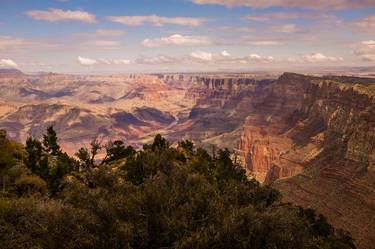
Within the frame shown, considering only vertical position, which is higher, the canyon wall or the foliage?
the foliage

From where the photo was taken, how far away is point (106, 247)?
24531 mm

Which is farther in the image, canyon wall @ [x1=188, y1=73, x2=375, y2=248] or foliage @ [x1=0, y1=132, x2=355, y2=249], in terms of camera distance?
canyon wall @ [x1=188, y1=73, x2=375, y2=248]

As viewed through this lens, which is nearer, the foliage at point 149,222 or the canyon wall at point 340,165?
the foliage at point 149,222

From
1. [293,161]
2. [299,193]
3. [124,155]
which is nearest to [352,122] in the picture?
[293,161]

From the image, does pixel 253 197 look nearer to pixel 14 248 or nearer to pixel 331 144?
pixel 14 248

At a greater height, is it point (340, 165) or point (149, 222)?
point (149, 222)

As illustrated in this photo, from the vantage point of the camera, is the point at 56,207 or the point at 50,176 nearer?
the point at 56,207

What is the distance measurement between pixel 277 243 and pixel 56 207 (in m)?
14.5

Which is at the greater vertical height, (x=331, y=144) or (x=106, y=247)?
(x=106, y=247)

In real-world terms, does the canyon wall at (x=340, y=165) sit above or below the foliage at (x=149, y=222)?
below

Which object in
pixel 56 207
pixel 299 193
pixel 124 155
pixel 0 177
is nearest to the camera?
pixel 56 207

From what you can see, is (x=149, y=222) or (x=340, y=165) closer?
(x=149, y=222)

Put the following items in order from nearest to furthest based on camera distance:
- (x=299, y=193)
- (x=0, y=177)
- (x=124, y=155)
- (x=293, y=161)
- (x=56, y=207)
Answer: (x=56, y=207) → (x=0, y=177) → (x=124, y=155) → (x=299, y=193) → (x=293, y=161)

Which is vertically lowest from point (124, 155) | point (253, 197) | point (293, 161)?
point (293, 161)
